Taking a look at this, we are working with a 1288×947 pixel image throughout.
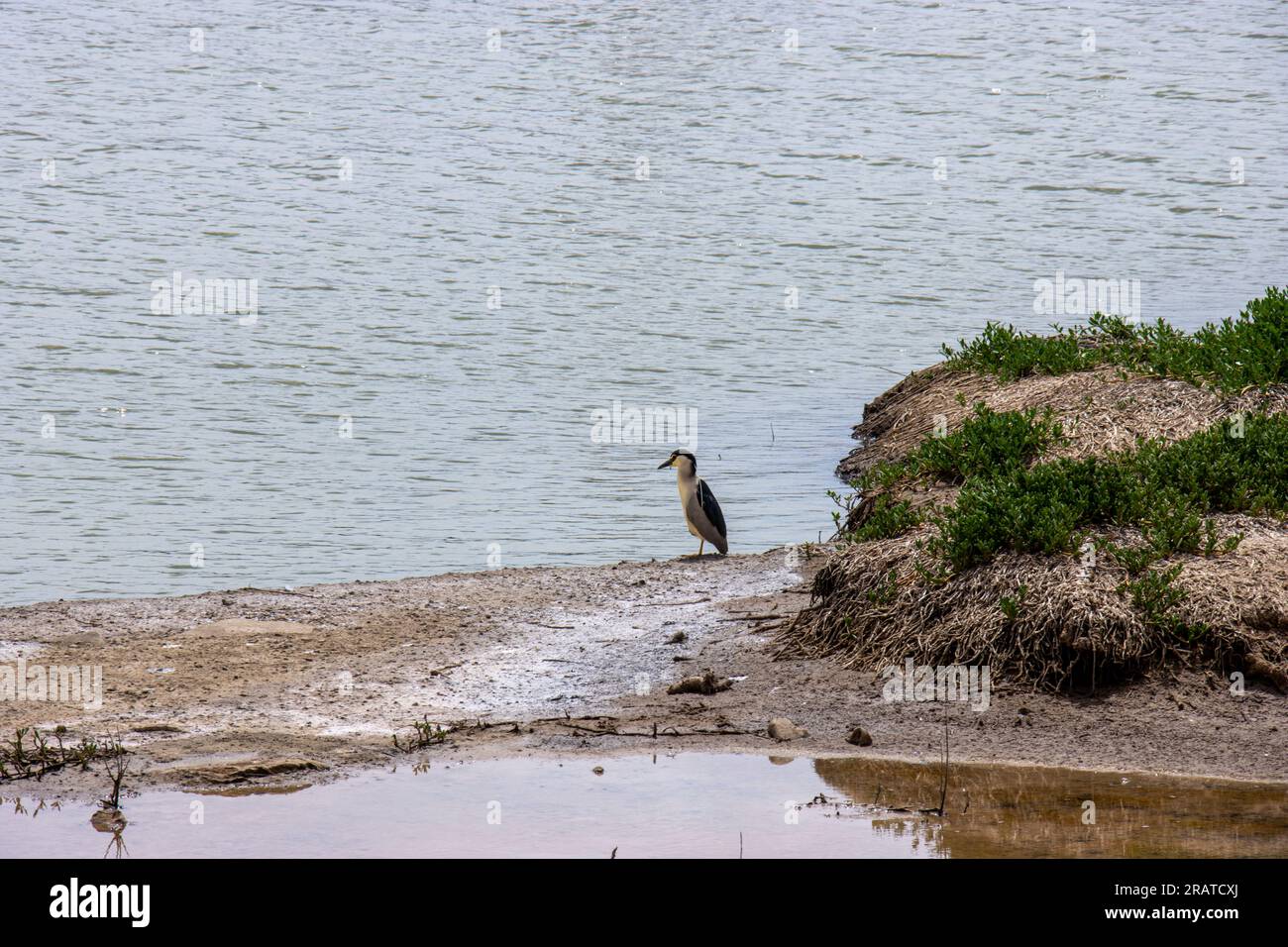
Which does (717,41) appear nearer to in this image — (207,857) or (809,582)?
(809,582)

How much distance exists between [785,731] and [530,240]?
21304 mm

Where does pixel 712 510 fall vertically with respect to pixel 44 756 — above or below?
above

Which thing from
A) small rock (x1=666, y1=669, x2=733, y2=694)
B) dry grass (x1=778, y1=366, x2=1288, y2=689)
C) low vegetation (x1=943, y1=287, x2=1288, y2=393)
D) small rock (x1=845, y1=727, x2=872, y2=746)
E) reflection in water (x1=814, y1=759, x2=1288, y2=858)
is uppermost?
low vegetation (x1=943, y1=287, x2=1288, y2=393)

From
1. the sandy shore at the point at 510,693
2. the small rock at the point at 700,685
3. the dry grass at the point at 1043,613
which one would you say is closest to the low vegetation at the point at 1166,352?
the dry grass at the point at 1043,613

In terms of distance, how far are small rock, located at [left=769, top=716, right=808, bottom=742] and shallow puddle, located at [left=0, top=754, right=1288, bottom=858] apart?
331 millimetres

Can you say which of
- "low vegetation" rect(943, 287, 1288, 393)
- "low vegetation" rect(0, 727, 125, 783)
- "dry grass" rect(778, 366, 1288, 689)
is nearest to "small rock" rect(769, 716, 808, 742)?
"dry grass" rect(778, 366, 1288, 689)

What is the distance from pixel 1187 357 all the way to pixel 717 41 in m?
34.8

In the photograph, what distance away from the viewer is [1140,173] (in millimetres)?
35812

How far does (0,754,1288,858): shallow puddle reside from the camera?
6.83m

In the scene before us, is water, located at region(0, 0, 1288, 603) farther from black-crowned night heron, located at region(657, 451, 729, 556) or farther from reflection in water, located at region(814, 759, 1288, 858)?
reflection in water, located at region(814, 759, 1288, 858)

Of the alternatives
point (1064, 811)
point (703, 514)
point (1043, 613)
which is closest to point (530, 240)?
point (703, 514)

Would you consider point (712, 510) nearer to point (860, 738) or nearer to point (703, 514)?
point (703, 514)

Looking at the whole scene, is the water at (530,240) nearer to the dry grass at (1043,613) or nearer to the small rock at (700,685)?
the dry grass at (1043,613)

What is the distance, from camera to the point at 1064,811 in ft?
24.1
